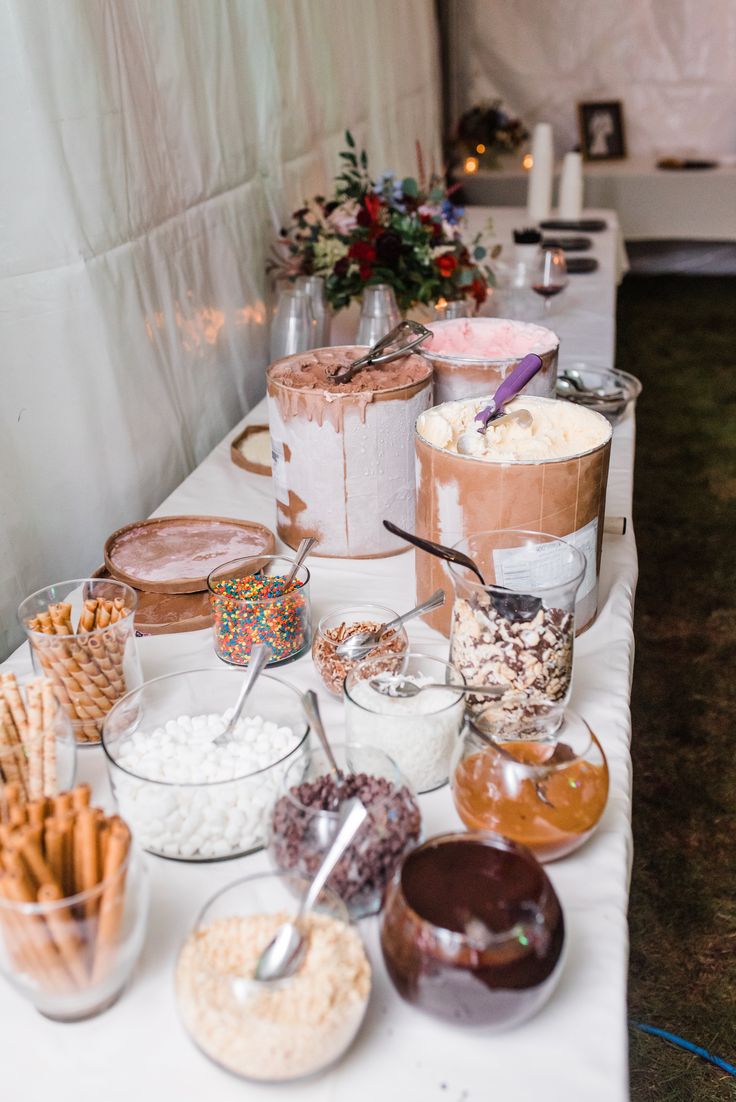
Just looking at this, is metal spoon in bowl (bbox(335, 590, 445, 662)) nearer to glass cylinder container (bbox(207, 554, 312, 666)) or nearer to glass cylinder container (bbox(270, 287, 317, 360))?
glass cylinder container (bbox(207, 554, 312, 666))

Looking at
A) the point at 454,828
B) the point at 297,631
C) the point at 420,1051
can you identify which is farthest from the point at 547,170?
the point at 420,1051

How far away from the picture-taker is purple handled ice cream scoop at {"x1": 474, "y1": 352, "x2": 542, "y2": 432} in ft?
3.39

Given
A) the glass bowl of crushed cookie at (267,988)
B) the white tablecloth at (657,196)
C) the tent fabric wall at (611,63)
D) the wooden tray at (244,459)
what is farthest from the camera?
the tent fabric wall at (611,63)

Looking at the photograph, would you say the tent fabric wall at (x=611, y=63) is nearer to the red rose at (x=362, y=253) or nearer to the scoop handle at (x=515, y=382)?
the red rose at (x=362, y=253)

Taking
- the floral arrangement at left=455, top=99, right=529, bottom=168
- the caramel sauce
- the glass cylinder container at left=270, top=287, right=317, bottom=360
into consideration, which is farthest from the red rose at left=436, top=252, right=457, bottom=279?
the floral arrangement at left=455, top=99, right=529, bottom=168

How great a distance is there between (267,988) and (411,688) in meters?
0.32

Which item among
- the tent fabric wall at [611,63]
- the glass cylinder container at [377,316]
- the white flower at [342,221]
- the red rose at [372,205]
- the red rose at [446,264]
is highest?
the tent fabric wall at [611,63]

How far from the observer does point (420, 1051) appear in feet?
1.98

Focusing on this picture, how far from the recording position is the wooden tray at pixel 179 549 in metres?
1.11

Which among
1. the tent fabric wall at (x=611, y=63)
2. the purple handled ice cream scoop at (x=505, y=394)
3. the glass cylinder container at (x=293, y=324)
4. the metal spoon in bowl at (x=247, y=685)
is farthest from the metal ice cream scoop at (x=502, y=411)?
the tent fabric wall at (x=611, y=63)

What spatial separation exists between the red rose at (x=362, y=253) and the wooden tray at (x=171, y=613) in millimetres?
916

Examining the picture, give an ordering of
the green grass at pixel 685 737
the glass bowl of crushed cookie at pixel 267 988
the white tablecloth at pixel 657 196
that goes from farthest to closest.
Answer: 1. the white tablecloth at pixel 657 196
2. the green grass at pixel 685 737
3. the glass bowl of crushed cookie at pixel 267 988

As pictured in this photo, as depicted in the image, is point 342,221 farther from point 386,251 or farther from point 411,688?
point 411,688

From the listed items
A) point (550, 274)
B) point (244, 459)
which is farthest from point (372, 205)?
point (244, 459)
